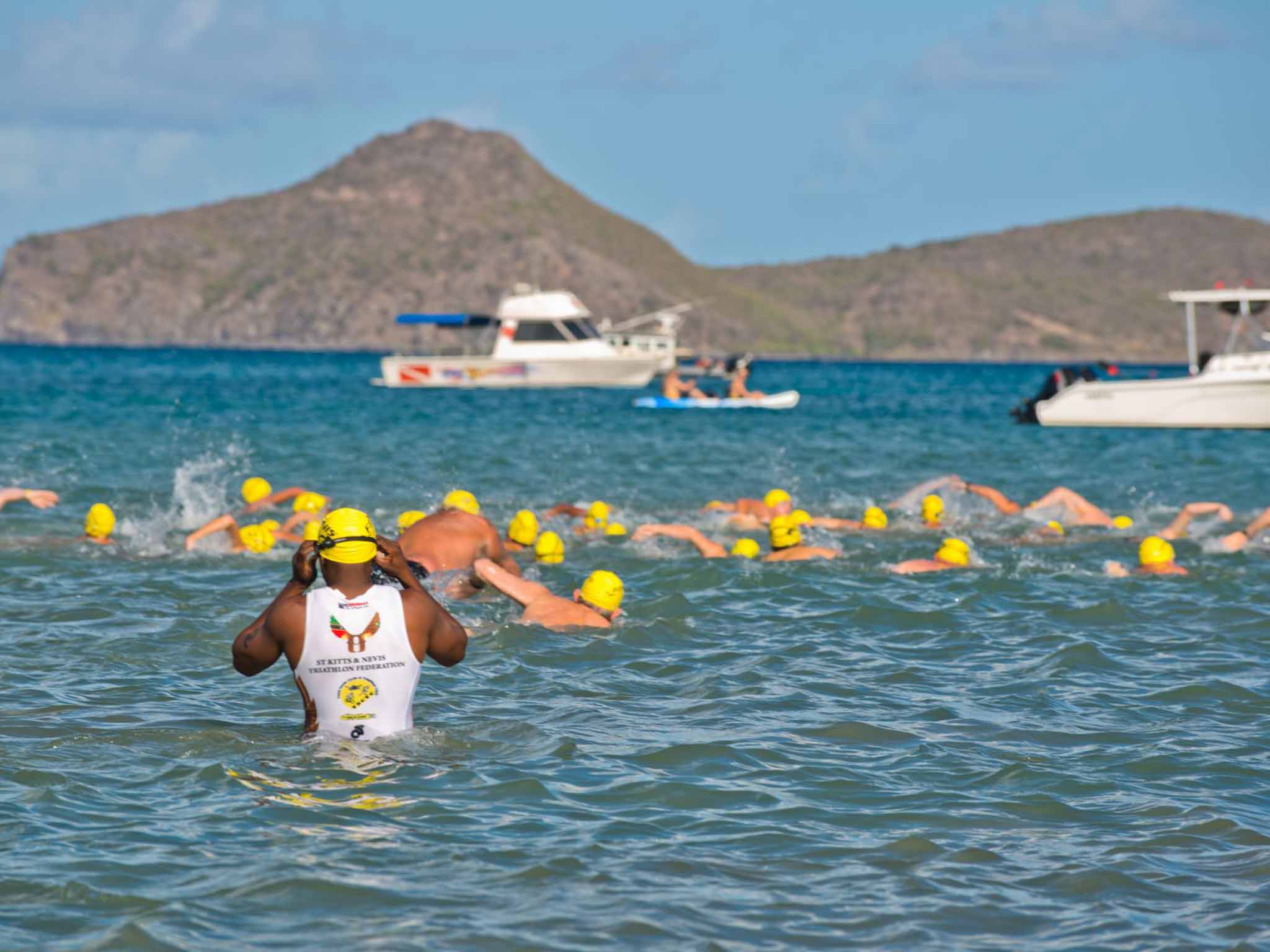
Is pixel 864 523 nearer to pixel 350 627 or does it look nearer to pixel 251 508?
pixel 251 508

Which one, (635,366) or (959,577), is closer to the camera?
(959,577)

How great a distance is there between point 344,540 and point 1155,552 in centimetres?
995

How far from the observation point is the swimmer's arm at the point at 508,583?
1040cm

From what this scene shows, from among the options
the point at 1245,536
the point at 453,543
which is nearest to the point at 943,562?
the point at 1245,536

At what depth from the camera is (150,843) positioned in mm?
6410

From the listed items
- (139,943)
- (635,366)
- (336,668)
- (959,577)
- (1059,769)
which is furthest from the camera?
(635,366)

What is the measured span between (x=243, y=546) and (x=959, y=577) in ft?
22.6

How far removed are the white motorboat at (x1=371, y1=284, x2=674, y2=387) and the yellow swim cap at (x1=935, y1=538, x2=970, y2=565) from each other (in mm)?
44919

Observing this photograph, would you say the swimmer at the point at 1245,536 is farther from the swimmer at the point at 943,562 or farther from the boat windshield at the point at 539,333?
the boat windshield at the point at 539,333

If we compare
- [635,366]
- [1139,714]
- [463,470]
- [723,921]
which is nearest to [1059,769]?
[1139,714]

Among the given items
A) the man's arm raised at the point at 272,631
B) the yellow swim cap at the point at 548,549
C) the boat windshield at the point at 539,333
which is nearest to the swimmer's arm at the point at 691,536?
the yellow swim cap at the point at 548,549

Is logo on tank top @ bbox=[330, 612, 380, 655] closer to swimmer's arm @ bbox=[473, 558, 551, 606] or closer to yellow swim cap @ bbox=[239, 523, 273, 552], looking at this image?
swimmer's arm @ bbox=[473, 558, 551, 606]

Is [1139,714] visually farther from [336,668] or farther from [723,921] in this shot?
[336,668]

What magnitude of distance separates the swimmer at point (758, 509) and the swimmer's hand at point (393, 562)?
32.2 feet
